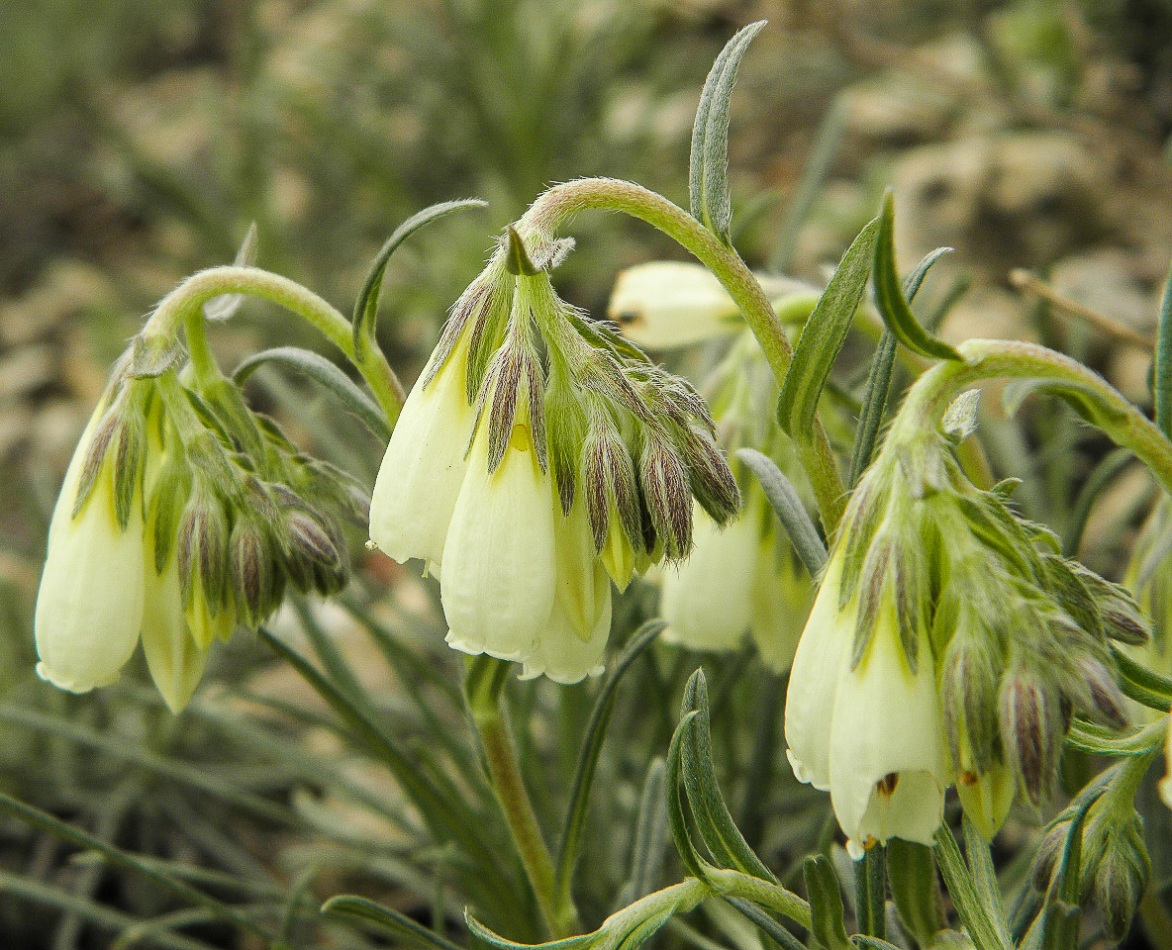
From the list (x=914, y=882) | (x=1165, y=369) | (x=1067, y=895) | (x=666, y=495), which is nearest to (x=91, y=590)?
(x=666, y=495)

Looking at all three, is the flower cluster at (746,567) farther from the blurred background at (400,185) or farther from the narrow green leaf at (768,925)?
the blurred background at (400,185)

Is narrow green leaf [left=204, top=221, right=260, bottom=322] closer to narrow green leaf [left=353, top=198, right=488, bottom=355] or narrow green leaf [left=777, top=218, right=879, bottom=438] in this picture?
narrow green leaf [left=353, top=198, right=488, bottom=355]

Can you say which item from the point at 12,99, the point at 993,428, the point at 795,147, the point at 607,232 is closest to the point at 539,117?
the point at 607,232

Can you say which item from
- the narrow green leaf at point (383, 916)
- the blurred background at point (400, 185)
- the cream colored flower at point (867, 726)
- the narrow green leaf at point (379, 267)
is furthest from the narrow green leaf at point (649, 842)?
the blurred background at point (400, 185)

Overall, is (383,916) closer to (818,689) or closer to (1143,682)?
(818,689)

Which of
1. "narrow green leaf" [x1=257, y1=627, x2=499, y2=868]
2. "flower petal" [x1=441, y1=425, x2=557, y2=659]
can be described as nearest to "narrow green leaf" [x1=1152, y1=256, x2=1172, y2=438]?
"flower petal" [x1=441, y1=425, x2=557, y2=659]

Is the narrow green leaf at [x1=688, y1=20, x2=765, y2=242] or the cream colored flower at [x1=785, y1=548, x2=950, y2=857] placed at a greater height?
the narrow green leaf at [x1=688, y1=20, x2=765, y2=242]

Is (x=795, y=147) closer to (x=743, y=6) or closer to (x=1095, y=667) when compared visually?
(x=743, y=6)
